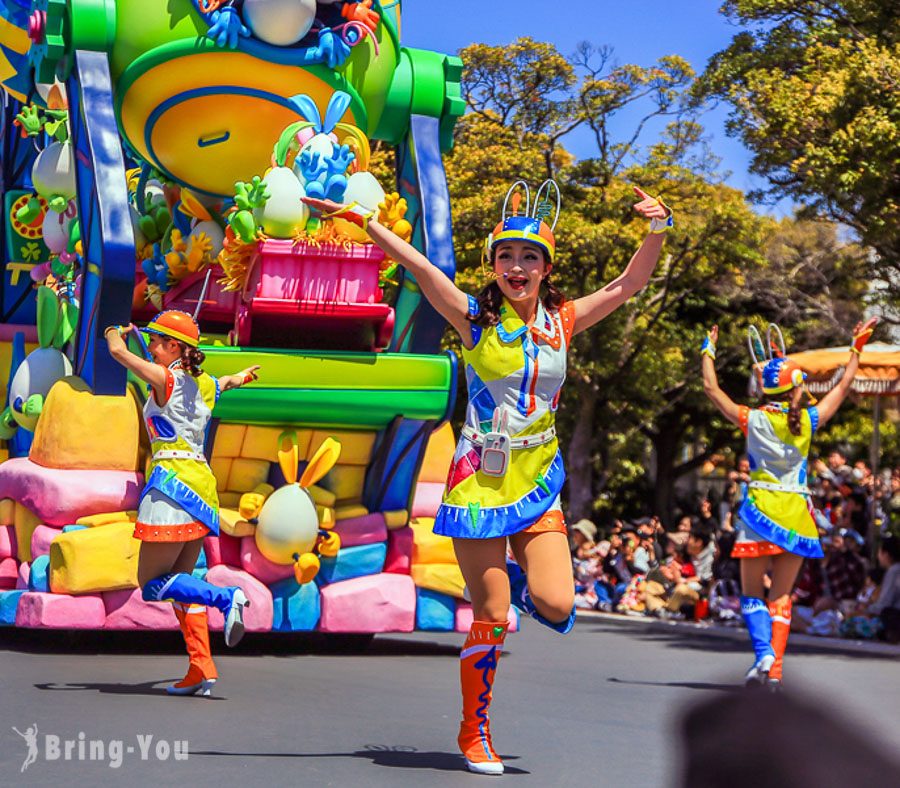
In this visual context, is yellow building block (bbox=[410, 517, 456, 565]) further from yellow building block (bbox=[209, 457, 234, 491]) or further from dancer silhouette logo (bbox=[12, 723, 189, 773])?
dancer silhouette logo (bbox=[12, 723, 189, 773])

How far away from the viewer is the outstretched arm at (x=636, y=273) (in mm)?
5129

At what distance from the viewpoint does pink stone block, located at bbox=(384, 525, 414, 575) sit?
872cm

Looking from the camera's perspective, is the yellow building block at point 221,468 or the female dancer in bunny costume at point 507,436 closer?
the female dancer in bunny costume at point 507,436

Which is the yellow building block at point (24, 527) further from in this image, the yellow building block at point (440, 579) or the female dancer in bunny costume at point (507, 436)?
the female dancer in bunny costume at point (507, 436)

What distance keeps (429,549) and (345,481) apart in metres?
0.69

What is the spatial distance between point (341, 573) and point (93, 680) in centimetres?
201

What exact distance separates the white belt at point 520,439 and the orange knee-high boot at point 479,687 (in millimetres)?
638

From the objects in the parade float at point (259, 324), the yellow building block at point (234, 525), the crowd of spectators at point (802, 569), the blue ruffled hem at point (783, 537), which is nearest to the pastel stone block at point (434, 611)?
the parade float at point (259, 324)

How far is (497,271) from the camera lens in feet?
17.1

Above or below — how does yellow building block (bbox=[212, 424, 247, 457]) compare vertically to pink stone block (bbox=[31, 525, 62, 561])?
above

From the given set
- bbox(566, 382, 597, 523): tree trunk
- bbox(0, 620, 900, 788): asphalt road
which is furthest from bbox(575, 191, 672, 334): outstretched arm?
bbox(566, 382, 597, 523): tree trunk

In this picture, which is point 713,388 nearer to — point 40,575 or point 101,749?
point 40,575

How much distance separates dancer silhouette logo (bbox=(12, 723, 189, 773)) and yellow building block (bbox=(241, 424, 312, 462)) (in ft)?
10.5

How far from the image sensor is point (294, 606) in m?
8.30
